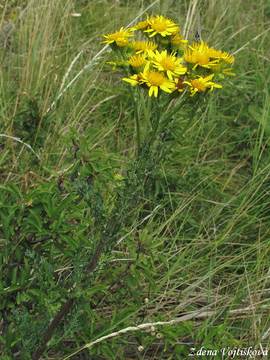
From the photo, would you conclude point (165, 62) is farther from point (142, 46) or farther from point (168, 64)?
point (142, 46)

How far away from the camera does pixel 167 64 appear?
4.50ft

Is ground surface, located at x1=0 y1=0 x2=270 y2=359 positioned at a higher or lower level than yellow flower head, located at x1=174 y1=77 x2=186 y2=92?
lower

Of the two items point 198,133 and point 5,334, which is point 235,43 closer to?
point 198,133

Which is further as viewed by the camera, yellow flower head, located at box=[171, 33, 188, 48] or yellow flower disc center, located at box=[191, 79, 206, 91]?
yellow flower head, located at box=[171, 33, 188, 48]

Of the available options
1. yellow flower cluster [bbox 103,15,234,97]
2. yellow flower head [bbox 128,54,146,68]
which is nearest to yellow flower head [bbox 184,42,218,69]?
yellow flower cluster [bbox 103,15,234,97]

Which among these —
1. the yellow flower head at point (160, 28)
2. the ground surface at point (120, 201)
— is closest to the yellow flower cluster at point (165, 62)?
the yellow flower head at point (160, 28)

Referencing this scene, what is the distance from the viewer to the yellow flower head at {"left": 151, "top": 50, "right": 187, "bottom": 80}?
4.46 ft

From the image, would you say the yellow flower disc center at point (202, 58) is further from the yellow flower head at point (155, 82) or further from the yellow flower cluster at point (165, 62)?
the yellow flower head at point (155, 82)

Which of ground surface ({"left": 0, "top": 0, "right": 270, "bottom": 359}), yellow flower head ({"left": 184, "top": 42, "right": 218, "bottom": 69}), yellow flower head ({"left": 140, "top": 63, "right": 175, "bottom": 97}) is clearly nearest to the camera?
yellow flower head ({"left": 140, "top": 63, "right": 175, "bottom": 97})

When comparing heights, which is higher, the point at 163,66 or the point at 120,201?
the point at 163,66

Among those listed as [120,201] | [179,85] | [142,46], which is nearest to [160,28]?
[142,46]

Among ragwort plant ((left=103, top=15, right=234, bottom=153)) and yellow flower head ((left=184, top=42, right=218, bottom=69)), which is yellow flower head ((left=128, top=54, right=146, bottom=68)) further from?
yellow flower head ((left=184, top=42, right=218, bottom=69))

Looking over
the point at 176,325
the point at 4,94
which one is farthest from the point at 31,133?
the point at 176,325

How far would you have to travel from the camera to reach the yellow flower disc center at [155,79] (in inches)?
52.4
